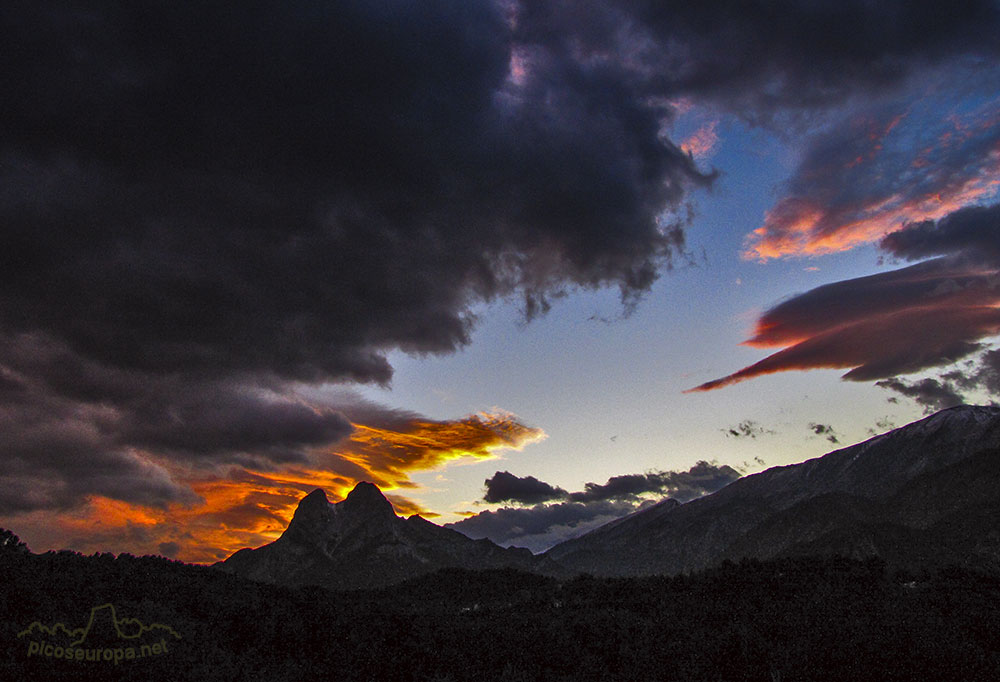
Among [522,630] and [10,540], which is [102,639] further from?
[10,540]

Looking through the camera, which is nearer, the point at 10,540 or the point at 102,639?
the point at 102,639

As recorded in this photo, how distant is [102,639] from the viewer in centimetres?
2408

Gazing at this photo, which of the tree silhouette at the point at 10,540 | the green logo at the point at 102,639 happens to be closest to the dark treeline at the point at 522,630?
the green logo at the point at 102,639

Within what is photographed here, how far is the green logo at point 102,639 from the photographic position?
2216cm

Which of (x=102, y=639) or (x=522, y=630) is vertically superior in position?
(x=102, y=639)

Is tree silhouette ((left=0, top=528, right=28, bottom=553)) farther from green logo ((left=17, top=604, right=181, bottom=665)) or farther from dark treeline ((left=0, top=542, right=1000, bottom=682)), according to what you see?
green logo ((left=17, top=604, right=181, bottom=665))

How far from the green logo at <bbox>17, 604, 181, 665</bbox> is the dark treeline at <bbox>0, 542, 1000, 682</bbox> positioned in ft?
1.76

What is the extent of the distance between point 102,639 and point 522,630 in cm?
2520

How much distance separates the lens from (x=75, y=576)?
35.7 metres

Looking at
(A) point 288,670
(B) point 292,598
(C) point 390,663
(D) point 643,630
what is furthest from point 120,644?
(D) point 643,630

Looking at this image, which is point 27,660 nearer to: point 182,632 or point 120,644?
point 120,644

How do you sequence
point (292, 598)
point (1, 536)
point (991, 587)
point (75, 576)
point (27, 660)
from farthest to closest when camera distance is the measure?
point (1, 536) → point (991, 587) → point (292, 598) → point (75, 576) → point (27, 660)

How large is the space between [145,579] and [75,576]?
4.37 metres

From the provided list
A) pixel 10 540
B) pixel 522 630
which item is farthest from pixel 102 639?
pixel 10 540
